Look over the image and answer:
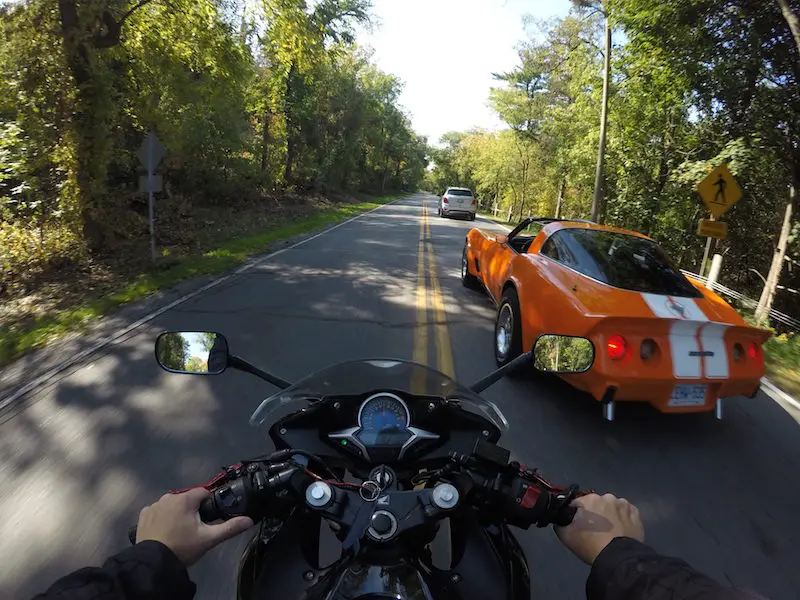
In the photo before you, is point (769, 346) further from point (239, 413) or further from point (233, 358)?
point (233, 358)

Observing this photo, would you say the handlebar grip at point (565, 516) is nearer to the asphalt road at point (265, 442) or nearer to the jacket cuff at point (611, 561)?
the jacket cuff at point (611, 561)

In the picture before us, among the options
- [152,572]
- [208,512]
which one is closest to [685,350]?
[208,512]

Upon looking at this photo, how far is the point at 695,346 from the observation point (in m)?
3.49

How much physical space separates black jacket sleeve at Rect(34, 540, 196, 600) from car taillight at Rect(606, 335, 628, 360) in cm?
308

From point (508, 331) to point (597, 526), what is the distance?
12.3ft

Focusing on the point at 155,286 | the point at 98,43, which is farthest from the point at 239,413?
the point at 98,43

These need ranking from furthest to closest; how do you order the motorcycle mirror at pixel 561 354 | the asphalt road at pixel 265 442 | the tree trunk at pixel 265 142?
the tree trunk at pixel 265 142, the asphalt road at pixel 265 442, the motorcycle mirror at pixel 561 354

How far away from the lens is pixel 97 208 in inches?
368

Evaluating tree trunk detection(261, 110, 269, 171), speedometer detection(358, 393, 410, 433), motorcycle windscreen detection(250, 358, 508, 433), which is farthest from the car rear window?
tree trunk detection(261, 110, 269, 171)

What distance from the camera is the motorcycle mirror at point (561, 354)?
2.19 meters

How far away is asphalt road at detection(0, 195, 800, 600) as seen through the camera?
2475 millimetres

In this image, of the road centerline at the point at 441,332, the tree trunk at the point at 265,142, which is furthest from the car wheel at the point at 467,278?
the tree trunk at the point at 265,142

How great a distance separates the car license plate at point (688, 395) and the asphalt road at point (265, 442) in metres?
0.37

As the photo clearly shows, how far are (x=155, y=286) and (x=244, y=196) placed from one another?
14857 mm
